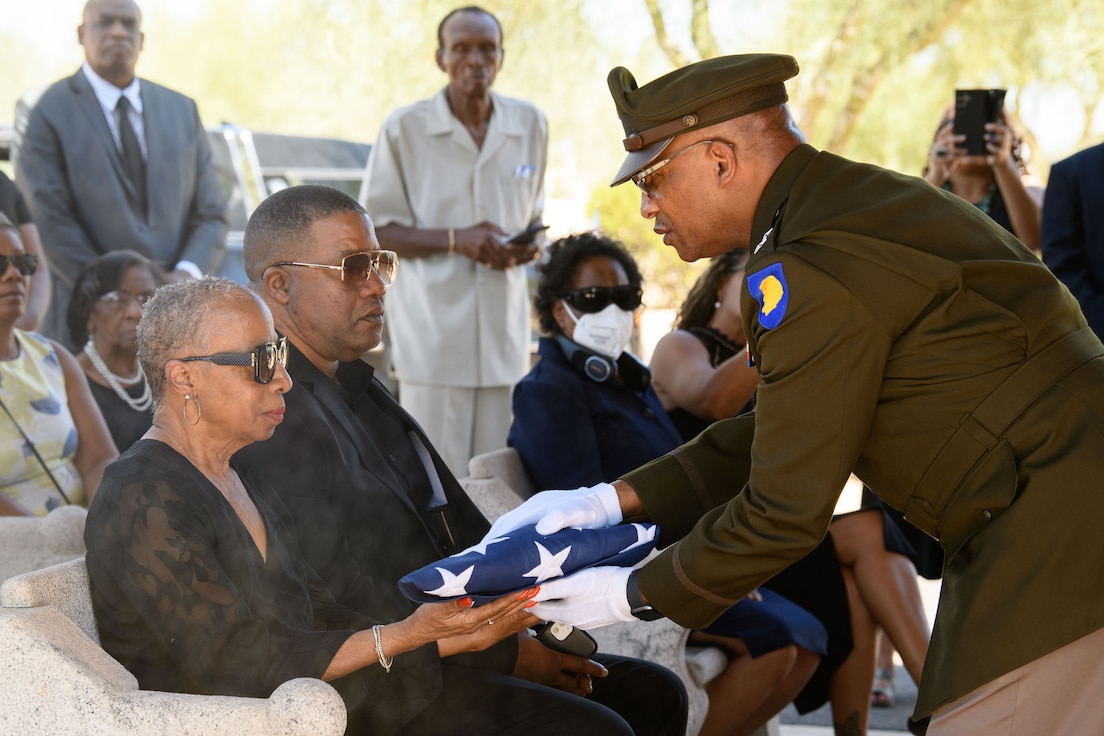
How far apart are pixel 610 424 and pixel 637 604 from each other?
1.58 meters

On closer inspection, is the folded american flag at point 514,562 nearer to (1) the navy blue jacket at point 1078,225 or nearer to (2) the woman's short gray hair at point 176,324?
(2) the woman's short gray hair at point 176,324

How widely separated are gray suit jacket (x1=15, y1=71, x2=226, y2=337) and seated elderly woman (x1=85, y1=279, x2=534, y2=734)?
2.73 meters

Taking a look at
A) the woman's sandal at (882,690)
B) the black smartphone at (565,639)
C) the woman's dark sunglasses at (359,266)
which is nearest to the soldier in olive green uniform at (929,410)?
the black smartphone at (565,639)

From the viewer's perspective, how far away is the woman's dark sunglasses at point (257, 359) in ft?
7.93

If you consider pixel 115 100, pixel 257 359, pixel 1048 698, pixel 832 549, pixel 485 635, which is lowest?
pixel 832 549

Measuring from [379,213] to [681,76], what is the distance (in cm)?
310

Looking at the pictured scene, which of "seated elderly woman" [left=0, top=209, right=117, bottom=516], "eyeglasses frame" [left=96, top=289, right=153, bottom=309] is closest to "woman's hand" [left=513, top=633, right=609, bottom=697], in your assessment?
"seated elderly woman" [left=0, top=209, right=117, bottom=516]

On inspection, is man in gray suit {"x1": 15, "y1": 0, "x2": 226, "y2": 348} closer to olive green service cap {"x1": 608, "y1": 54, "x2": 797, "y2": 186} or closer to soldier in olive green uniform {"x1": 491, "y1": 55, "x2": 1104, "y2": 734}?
olive green service cap {"x1": 608, "y1": 54, "x2": 797, "y2": 186}

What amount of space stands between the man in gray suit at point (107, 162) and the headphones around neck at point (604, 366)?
6.05 ft

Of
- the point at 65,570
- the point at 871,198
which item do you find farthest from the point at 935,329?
the point at 65,570

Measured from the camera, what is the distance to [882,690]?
4750 mm

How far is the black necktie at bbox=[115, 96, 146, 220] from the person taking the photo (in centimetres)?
504

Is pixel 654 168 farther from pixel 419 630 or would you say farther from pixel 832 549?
pixel 832 549

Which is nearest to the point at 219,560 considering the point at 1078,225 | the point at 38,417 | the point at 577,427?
the point at 577,427
